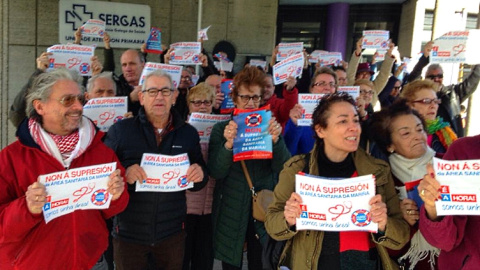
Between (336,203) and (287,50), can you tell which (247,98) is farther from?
(287,50)

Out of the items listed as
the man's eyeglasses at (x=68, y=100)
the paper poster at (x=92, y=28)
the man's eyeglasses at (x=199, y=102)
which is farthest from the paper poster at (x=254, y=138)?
the paper poster at (x=92, y=28)

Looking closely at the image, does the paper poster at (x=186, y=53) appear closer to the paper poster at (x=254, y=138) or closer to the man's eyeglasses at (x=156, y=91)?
the man's eyeglasses at (x=156, y=91)

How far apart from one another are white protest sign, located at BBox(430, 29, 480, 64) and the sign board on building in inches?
199

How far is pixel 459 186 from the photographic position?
70.7 inches

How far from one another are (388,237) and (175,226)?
1453 mm

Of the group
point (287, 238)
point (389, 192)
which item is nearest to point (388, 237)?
point (389, 192)

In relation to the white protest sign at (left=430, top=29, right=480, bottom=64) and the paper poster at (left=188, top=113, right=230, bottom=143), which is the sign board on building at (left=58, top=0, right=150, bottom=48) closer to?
the paper poster at (left=188, top=113, right=230, bottom=143)

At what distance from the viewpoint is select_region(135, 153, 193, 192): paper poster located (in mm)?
2578

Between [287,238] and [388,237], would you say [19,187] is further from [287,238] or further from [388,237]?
[388,237]

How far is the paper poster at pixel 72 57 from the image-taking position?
415 cm

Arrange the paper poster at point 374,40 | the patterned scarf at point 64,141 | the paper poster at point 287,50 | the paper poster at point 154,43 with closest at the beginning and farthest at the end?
the patterned scarf at point 64,141
the paper poster at point 154,43
the paper poster at point 287,50
the paper poster at point 374,40

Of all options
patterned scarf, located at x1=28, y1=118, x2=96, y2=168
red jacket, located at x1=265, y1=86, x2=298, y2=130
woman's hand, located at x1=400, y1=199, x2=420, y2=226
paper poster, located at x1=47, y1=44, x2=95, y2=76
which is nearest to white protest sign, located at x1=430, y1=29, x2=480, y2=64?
red jacket, located at x1=265, y1=86, x2=298, y2=130

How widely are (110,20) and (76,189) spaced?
5.92m

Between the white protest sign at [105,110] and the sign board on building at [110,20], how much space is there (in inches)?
162
